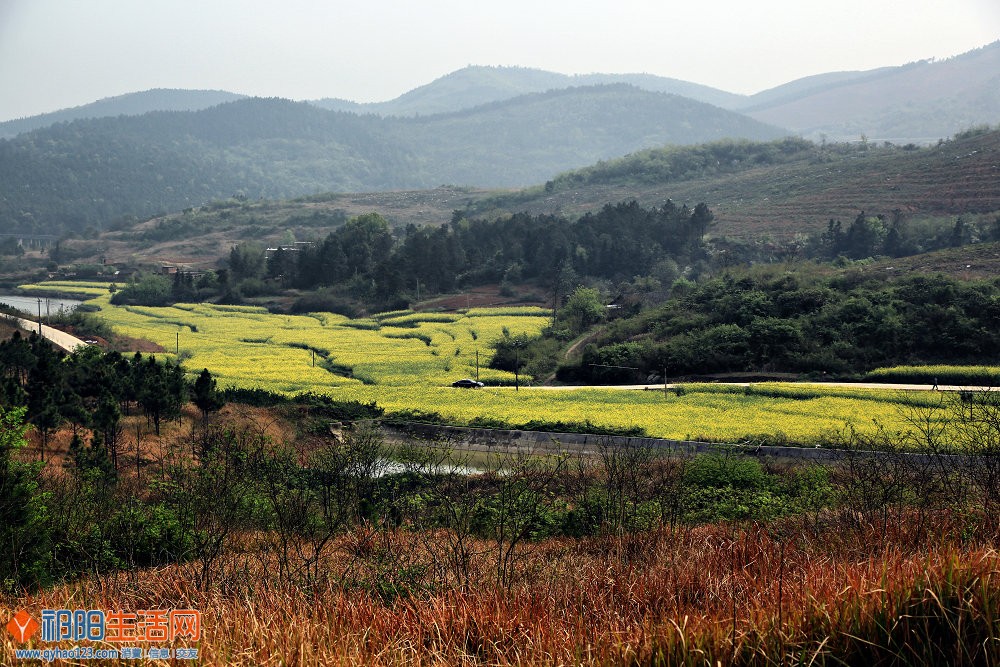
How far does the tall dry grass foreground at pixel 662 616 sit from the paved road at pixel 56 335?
48293 mm

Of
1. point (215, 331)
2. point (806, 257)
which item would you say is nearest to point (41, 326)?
point (215, 331)

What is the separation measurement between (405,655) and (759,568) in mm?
4173

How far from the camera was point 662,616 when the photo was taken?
8.04 m

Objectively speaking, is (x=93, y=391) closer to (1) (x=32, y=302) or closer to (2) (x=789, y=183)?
(1) (x=32, y=302)

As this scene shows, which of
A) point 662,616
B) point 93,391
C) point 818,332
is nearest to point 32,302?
point 93,391

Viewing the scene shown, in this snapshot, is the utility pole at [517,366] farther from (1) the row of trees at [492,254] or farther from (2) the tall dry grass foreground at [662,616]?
(2) the tall dry grass foreground at [662,616]

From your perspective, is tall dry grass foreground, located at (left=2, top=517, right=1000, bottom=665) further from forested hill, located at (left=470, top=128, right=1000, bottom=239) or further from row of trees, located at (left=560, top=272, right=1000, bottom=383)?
forested hill, located at (left=470, top=128, right=1000, bottom=239)

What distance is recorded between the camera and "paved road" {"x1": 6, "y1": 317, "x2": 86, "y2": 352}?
54.5m

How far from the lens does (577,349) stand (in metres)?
57.1

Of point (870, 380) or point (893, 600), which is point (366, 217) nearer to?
point (870, 380)

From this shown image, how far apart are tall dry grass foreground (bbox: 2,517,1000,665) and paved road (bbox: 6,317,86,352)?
4829 cm

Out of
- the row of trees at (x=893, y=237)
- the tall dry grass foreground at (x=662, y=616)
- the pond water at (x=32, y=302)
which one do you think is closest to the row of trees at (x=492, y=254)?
the row of trees at (x=893, y=237)

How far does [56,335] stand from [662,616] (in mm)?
58424

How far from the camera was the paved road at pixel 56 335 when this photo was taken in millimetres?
54469
